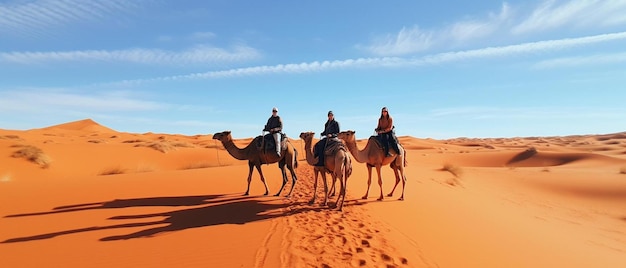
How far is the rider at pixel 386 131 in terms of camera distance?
10770 millimetres

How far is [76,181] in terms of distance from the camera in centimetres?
1352

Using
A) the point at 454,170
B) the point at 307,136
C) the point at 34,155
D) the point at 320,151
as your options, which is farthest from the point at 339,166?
the point at 34,155

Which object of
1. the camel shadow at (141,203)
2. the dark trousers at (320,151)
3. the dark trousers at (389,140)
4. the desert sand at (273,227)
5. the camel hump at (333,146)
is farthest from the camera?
the dark trousers at (389,140)

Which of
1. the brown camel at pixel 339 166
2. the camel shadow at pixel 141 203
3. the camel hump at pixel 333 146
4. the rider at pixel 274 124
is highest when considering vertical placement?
the rider at pixel 274 124

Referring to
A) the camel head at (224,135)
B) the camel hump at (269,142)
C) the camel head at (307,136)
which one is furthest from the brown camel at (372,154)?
the camel head at (224,135)

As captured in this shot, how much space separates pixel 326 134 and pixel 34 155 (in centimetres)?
2153

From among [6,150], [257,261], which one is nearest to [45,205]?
[257,261]

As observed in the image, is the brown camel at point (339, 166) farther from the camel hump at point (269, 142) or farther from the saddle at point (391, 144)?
the saddle at point (391, 144)

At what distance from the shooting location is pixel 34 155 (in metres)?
22.6

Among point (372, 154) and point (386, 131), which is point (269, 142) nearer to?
point (372, 154)

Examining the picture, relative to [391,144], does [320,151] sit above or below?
below

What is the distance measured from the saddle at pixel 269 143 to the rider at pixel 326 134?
1372 mm

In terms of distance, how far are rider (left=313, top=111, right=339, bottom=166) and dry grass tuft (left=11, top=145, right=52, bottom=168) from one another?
2041 centimetres

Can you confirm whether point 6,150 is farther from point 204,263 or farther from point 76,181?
point 204,263
